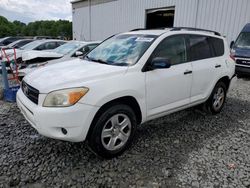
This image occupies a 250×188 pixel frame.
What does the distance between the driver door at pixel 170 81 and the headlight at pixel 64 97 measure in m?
1.00

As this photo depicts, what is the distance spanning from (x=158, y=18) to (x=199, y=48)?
47.1 feet

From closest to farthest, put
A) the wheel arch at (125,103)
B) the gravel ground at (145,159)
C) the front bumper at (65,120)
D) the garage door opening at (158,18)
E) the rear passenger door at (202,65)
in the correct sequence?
the front bumper at (65,120) → the gravel ground at (145,159) → the wheel arch at (125,103) → the rear passenger door at (202,65) → the garage door opening at (158,18)

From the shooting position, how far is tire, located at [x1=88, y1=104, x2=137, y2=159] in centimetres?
263

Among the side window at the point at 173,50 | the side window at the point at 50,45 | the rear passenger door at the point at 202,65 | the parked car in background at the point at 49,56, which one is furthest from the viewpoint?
the side window at the point at 50,45

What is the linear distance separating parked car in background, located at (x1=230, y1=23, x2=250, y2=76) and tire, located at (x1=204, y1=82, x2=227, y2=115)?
4.58 m

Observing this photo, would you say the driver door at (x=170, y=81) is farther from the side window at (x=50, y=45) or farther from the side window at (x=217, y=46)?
the side window at (x=50, y=45)

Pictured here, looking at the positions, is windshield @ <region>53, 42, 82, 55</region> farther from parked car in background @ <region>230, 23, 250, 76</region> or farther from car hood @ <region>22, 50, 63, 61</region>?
parked car in background @ <region>230, 23, 250, 76</region>

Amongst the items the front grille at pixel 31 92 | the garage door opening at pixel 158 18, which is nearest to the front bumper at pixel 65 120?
the front grille at pixel 31 92

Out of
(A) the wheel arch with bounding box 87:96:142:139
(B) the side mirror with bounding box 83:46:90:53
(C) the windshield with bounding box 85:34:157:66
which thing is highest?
(C) the windshield with bounding box 85:34:157:66

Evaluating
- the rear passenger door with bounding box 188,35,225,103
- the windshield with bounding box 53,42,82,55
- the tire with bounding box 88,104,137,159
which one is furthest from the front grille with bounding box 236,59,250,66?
the tire with bounding box 88,104,137,159

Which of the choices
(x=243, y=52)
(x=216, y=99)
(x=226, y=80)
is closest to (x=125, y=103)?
(x=216, y=99)

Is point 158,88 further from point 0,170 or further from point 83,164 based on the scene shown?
point 0,170

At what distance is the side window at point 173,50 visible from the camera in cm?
327

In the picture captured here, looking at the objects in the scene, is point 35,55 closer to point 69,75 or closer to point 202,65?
point 69,75
